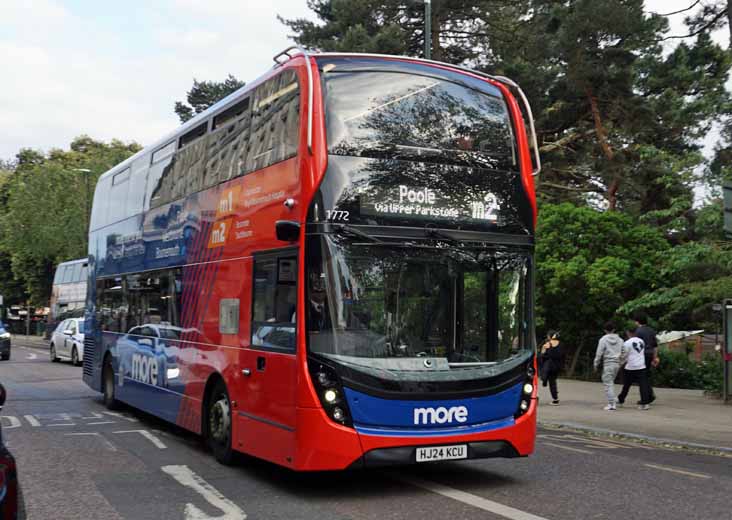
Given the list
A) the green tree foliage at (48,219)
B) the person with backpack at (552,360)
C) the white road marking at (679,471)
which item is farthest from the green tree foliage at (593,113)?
the green tree foliage at (48,219)

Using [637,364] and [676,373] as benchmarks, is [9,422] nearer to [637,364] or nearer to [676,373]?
[637,364]

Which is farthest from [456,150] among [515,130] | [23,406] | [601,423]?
[23,406]

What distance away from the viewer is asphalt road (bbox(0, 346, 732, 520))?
752 cm

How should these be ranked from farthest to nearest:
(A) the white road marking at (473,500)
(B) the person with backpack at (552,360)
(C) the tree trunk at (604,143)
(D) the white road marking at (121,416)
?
(C) the tree trunk at (604,143) → (B) the person with backpack at (552,360) → (D) the white road marking at (121,416) → (A) the white road marking at (473,500)

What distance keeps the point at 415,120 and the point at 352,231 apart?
54.4 inches

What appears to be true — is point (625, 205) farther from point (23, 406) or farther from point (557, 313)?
point (23, 406)

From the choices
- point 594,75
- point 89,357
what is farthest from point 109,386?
point 594,75

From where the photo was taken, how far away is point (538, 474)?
934cm

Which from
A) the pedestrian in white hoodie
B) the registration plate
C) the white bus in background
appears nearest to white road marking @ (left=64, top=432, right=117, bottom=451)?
the registration plate

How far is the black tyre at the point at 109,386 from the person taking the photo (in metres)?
15.5

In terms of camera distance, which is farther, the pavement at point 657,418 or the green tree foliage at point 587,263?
the green tree foliage at point 587,263

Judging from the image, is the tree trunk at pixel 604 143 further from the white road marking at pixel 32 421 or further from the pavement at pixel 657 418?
the white road marking at pixel 32 421

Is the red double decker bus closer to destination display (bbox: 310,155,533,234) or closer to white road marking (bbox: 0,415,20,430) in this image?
destination display (bbox: 310,155,533,234)

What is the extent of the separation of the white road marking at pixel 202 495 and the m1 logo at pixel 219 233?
2475mm
